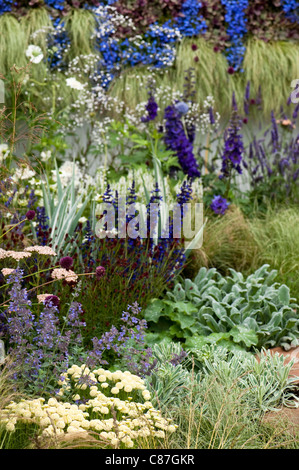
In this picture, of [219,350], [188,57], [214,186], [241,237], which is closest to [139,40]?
[188,57]

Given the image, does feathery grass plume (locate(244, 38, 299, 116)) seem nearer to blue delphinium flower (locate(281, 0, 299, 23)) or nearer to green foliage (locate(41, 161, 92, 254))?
blue delphinium flower (locate(281, 0, 299, 23))

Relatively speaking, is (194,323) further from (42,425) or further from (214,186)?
(214,186)

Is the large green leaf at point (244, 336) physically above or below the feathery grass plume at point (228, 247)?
below

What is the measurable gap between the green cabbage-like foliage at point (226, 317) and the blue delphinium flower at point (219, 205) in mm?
941

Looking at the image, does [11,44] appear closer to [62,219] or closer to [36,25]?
[36,25]

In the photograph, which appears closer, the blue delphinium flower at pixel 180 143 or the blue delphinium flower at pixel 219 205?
the blue delphinium flower at pixel 219 205

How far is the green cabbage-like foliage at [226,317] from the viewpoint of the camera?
9.25 feet

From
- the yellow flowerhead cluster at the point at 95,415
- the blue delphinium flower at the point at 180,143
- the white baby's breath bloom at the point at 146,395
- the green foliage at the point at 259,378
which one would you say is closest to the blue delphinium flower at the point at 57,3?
the blue delphinium flower at the point at 180,143

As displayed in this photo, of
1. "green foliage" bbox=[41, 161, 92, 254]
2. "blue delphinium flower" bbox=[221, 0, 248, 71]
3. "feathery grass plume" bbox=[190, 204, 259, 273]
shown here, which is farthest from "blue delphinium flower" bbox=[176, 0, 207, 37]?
"green foliage" bbox=[41, 161, 92, 254]

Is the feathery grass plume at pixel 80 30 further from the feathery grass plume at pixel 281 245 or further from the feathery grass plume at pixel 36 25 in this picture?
the feathery grass plume at pixel 281 245

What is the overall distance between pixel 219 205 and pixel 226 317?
1.38 metres

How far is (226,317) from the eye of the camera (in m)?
2.93

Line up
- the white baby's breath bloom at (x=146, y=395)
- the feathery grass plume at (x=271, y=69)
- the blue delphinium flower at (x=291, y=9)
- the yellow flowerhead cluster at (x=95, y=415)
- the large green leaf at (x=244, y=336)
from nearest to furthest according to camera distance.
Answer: the yellow flowerhead cluster at (x=95, y=415) < the white baby's breath bloom at (x=146, y=395) < the large green leaf at (x=244, y=336) < the feathery grass plume at (x=271, y=69) < the blue delphinium flower at (x=291, y=9)

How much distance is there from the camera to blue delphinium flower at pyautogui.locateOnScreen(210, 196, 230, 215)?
162 inches
